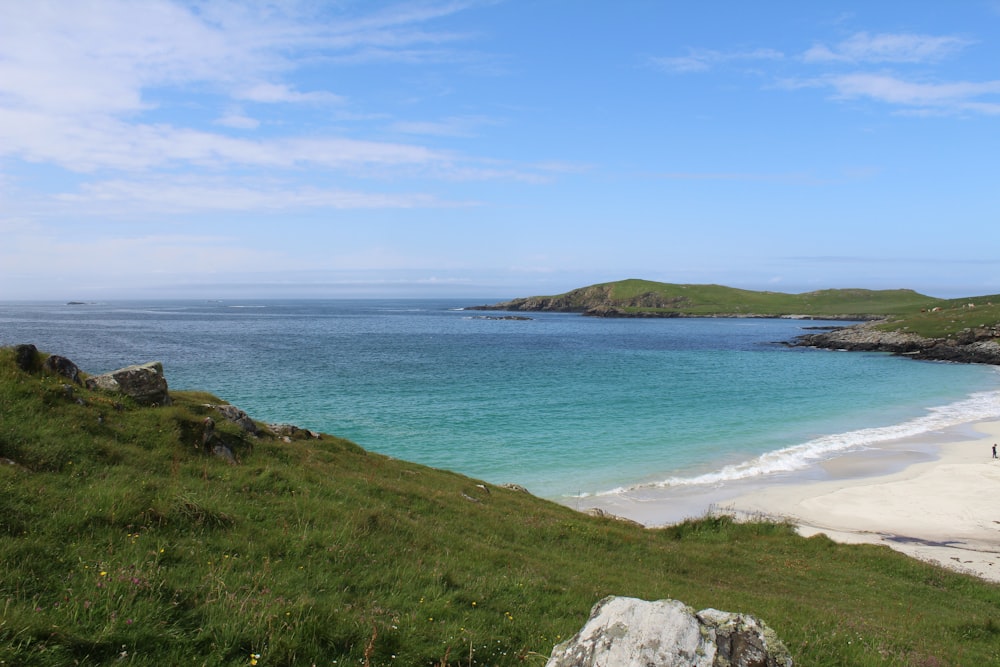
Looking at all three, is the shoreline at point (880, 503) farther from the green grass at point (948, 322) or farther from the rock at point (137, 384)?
the green grass at point (948, 322)

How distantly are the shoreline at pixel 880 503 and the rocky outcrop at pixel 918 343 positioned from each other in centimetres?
7983

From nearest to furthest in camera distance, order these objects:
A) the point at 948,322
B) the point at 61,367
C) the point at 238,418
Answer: the point at 61,367
the point at 238,418
the point at 948,322

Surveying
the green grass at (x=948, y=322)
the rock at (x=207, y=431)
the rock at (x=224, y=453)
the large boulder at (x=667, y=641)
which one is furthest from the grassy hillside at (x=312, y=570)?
the green grass at (x=948, y=322)

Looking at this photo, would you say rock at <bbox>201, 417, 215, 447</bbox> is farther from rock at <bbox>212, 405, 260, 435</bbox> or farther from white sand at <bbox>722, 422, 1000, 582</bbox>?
white sand at <bbox>722, 422, 1000, 582</bbox>

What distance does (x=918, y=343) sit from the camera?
116 metres

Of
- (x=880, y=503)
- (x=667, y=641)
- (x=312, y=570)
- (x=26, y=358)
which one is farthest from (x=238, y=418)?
(x=880, y=503)

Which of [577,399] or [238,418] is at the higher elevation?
[238,418]

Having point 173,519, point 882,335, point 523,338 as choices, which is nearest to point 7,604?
point 173,519

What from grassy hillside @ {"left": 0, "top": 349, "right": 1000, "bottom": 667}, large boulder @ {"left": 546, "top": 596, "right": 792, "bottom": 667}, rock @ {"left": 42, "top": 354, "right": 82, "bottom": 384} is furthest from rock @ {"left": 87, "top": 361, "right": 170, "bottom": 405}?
large boulder @ {"left": 546, "top": 596, "right": 792, "bottom": 667}

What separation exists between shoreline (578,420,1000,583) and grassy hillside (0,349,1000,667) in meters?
7.46

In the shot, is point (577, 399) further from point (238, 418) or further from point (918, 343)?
point (918, 343)

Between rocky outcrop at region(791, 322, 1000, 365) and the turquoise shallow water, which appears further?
rocky outcrop at region(791, 322, 1000, 365)

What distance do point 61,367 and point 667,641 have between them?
18.4 m

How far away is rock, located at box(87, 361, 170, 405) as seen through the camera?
17.2m
